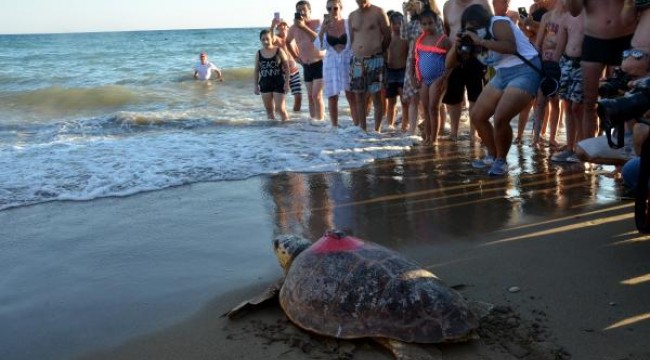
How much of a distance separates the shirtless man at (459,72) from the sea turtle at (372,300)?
4.36 meters

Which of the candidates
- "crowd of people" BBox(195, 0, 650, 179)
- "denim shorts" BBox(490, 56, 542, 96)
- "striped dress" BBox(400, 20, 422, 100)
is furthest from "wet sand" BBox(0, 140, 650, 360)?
"striped dress" BBox(400, 20, 422, 100)

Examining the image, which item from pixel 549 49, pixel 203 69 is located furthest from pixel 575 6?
pixel 203 69

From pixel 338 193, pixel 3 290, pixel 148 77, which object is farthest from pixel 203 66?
pixel 3 290

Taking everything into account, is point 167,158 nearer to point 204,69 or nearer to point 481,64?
point 481,64

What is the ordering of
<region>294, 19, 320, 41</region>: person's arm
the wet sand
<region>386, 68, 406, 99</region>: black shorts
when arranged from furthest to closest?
<region>294, 19, 320, 41</region>: person's arm, <region>386, 68, 406, 99</region>: black shorts, the wet sand

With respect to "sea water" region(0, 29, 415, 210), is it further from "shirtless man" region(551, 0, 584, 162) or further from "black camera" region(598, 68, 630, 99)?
"black camera" region(598, 68, 630, 99)

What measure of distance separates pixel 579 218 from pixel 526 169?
5.36 ft

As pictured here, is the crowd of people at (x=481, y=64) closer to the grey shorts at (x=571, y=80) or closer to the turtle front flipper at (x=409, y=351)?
the grey shorts at (x=571, y=80)

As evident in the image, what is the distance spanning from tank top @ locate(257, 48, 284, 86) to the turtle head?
268 inches

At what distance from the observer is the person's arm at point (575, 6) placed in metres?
5.17

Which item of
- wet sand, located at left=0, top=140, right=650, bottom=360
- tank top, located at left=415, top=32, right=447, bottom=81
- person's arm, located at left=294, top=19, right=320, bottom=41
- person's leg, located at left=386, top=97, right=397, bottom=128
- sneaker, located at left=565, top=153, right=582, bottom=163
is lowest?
wet sand, located at left=0, top=140, right=650, bottom=360

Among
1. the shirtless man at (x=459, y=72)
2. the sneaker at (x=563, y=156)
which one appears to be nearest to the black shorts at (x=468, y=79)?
the shirtless man at (x=459, y=72)

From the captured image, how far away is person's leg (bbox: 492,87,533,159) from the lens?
17.7 feet

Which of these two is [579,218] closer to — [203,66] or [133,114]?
[133,114]
